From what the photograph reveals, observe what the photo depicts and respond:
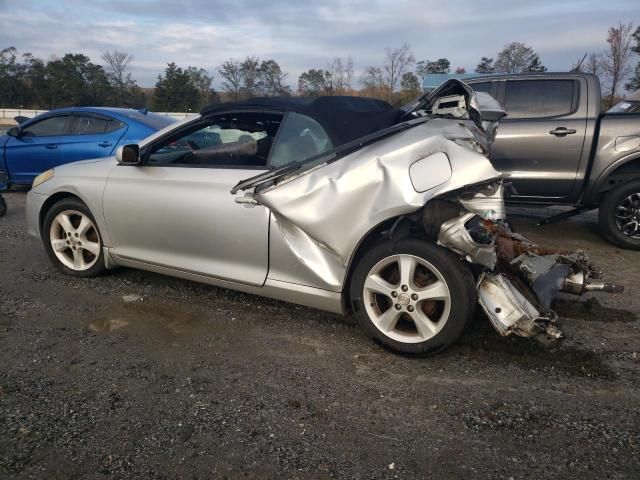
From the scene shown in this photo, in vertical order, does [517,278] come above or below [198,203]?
below

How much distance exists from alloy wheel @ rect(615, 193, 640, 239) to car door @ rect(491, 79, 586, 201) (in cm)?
58

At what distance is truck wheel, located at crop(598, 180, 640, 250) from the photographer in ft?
17.7

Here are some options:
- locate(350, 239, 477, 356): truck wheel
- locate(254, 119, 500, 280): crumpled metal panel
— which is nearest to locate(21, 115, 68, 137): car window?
locate(254, 119, 500, 280): crumpled metal panel

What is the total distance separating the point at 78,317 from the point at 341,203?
2.22 metres

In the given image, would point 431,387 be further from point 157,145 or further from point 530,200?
point 530,200

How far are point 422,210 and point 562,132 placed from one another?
3679 mm

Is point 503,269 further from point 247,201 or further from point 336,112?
point 247,201

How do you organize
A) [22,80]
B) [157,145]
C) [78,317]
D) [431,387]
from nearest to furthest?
[431,387]
[78,317]
[157,145]
[22,80]

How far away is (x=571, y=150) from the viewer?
553 cm

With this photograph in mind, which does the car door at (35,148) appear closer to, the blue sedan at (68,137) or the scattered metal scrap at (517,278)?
the blue sedan at (68,137)

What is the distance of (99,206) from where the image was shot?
13.0 ft

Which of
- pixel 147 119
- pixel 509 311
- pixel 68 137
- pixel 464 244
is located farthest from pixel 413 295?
pixel 68 137

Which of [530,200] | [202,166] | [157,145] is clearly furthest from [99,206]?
[530,200]

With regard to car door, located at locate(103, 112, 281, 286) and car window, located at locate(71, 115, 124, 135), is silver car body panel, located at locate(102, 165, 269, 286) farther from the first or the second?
car window, located at locate(71, 115, 124, 135)
